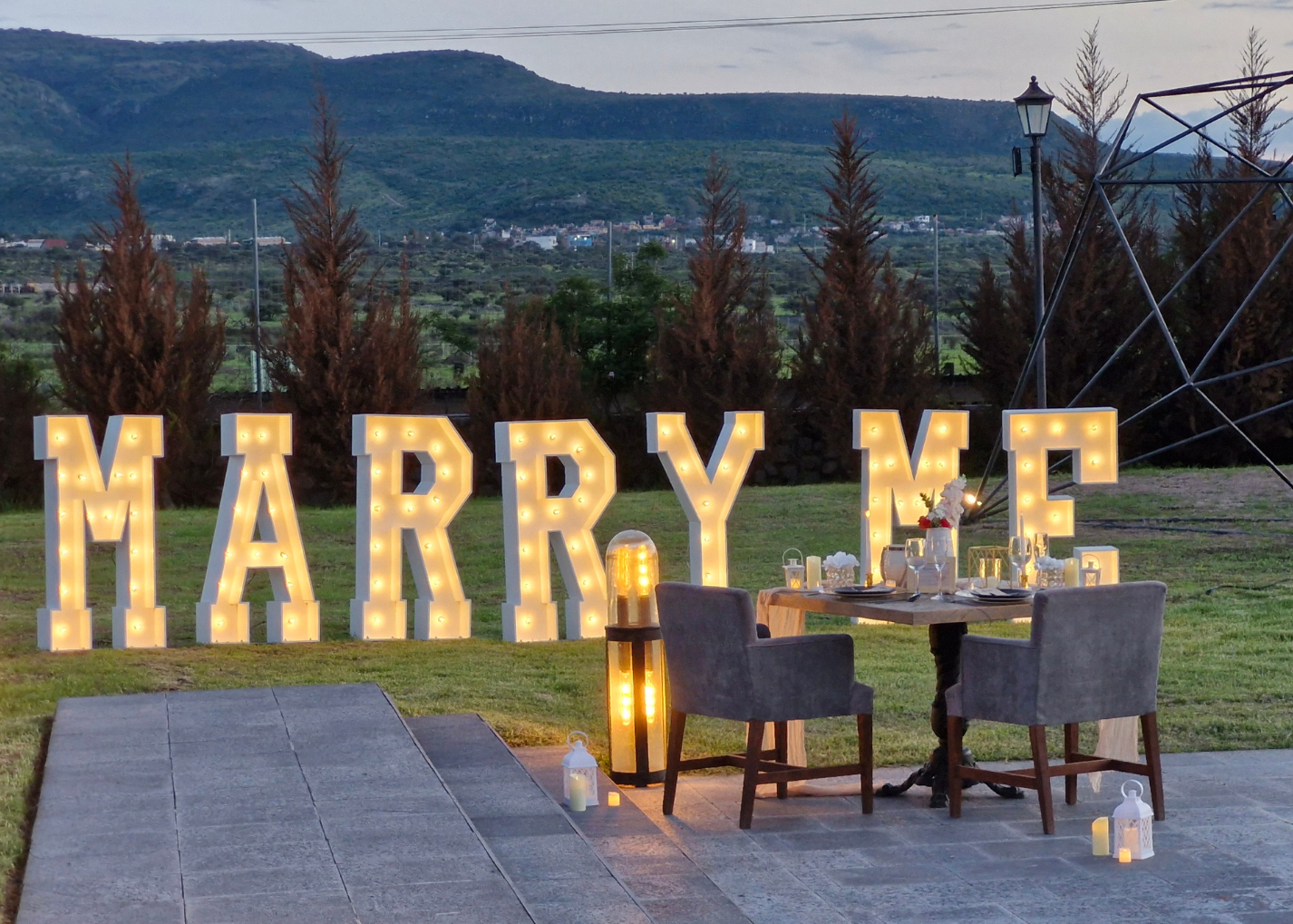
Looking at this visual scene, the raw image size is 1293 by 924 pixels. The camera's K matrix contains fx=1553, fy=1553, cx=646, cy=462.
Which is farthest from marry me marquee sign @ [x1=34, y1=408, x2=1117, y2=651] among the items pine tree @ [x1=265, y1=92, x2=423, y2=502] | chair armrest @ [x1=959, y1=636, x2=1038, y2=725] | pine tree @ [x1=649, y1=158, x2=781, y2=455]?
pine tree @ [x1=649, y1=158, x2=781, y2=455]

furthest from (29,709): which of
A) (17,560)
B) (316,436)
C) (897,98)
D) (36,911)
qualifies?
(897,98)

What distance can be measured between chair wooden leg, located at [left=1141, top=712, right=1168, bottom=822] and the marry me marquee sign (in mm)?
4066

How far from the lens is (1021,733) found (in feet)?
26.2

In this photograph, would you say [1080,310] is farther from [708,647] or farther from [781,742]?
[708,647]

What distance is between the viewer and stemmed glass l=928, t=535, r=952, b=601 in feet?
21.5

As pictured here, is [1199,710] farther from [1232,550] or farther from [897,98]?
[897,98]

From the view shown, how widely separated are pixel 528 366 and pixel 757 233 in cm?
2961

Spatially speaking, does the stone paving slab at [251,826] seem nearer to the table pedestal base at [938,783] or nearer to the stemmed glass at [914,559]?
the table pedestal base at [938,783]

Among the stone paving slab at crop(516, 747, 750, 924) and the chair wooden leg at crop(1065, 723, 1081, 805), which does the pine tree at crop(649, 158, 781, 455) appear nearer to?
the stone paving slab at crop(516, 747, 750, 924)

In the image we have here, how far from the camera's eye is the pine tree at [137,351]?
2017 centimetres

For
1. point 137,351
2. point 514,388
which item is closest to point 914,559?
point 514,388

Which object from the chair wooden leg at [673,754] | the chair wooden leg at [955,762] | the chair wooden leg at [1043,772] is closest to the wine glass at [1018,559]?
the chair wooden leg at [955,762]

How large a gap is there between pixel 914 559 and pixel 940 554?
0.11m

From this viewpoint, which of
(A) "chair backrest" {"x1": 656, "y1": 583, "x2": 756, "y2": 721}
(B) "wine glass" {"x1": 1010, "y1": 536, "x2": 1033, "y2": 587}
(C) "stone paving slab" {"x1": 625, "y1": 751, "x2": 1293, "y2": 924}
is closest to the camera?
(C) "stone paving slab" {"x1": 625, "y1": 751, "x2": 1293, "y2": 924}
